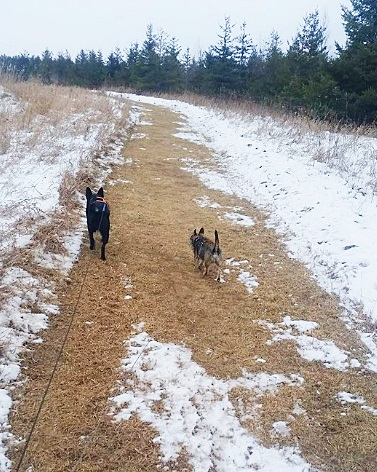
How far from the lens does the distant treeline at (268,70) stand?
17.4 m

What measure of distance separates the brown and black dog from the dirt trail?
18 centimetres

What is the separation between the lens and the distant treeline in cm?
1738

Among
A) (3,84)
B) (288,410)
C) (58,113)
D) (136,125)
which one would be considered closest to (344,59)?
(136,125)

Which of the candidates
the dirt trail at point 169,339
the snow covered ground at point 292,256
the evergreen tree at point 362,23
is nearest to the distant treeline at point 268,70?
the evergreen tree at point 362,23

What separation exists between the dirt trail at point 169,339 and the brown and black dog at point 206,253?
0.18 m

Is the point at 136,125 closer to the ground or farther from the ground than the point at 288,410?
farther from the ground

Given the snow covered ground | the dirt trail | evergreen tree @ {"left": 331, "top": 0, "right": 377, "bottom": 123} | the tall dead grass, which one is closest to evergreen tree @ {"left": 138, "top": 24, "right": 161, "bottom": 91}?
the tall dead grass

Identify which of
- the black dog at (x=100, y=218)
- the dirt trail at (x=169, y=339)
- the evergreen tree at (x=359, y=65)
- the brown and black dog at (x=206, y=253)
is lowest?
the dirt trail at (x=169, y=339)

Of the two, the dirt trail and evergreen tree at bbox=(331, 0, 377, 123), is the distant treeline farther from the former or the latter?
the dirt trail

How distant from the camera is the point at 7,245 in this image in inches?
207

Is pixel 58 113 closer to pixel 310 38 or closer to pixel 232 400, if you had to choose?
pixel 232 400

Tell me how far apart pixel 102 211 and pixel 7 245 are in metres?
1.39

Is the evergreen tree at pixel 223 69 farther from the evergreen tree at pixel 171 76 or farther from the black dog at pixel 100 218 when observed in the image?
the black dog at pixel 100 218

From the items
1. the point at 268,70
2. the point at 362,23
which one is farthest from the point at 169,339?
the point at 268,70
